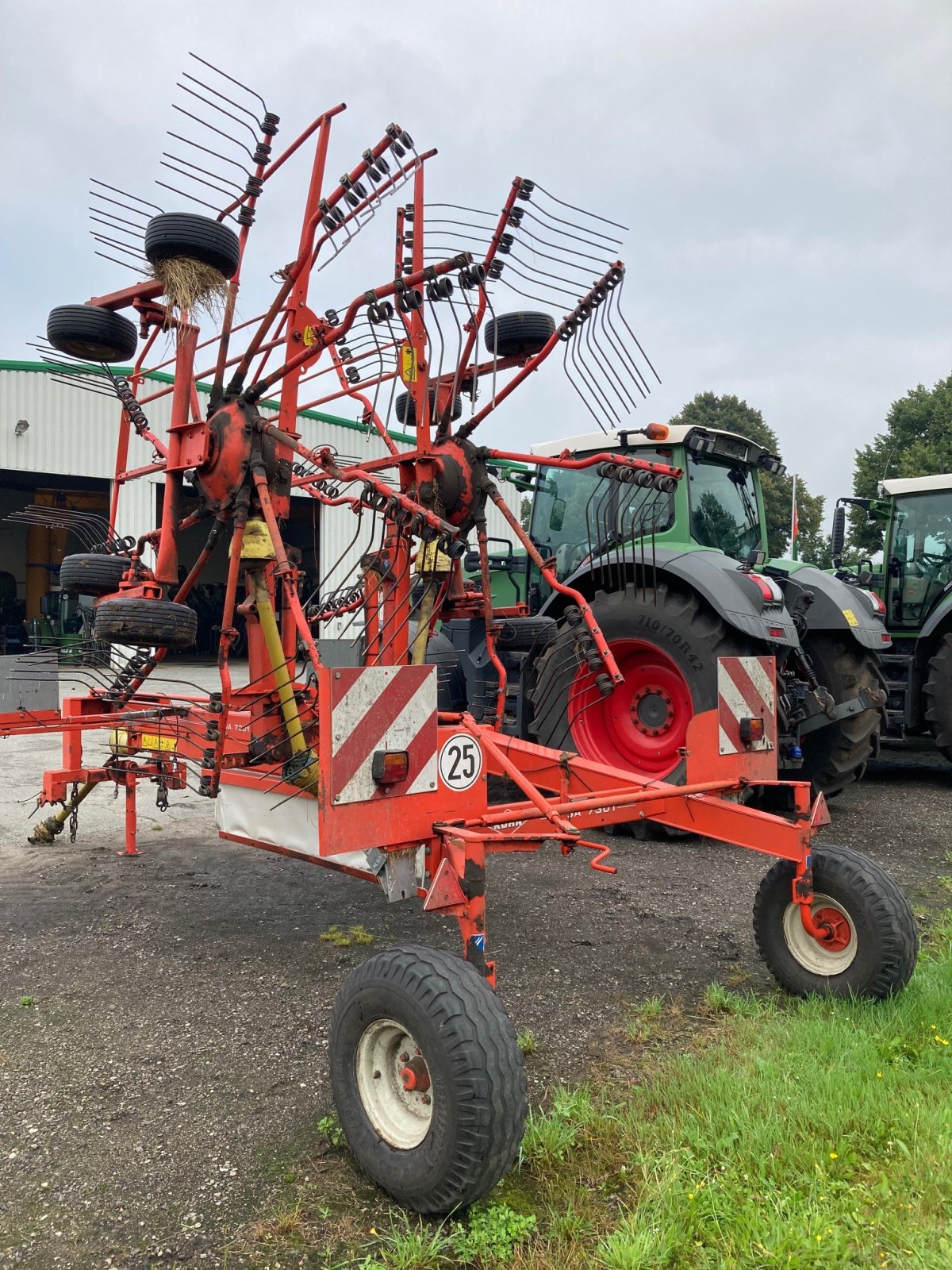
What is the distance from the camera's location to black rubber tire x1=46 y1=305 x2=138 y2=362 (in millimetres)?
4344

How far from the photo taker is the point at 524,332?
4.56m

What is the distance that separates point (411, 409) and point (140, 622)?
2175mm

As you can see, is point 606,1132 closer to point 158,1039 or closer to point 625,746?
point 158,1039

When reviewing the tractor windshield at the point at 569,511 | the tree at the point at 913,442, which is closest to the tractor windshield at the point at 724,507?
the tractor windshield at the point at 569,511

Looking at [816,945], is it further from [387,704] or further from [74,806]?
[74,806]

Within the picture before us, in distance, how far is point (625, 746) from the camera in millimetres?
5762

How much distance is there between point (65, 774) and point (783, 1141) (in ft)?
11.7

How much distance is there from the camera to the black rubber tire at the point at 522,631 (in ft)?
15.4

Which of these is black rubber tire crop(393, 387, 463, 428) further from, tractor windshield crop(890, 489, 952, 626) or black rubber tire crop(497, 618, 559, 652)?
tractor windshield crop(890, 489, 952, 626)

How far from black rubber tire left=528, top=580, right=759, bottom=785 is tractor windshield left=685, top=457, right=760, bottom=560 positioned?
3.36 feet

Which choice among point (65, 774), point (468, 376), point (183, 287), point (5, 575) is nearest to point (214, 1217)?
point (65, 774)

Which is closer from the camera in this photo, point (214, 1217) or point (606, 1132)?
point (214, 1217)

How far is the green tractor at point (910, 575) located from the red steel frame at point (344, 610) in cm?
463

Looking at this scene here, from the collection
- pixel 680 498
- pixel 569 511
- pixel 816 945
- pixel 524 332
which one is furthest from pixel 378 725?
pixel 569 511
